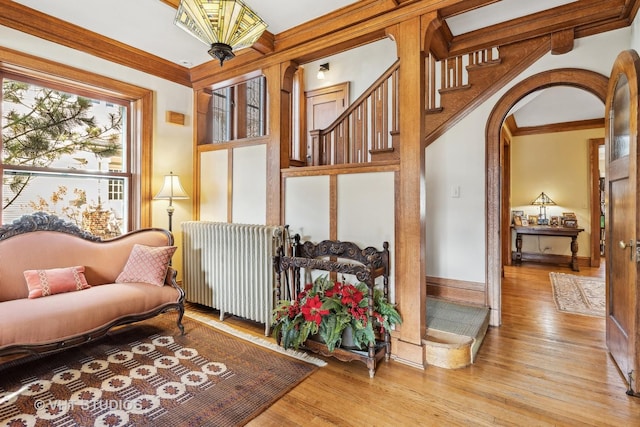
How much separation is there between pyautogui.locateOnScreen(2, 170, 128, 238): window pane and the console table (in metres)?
6.74

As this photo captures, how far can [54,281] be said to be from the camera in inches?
105

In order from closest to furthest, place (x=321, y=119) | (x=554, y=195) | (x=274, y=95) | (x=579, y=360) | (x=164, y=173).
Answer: (x=579, y=360) → (x=274, y=95) → (x=164, y=173) → (x=321, y=119) → (x=554, y=195)

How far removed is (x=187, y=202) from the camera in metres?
4.23

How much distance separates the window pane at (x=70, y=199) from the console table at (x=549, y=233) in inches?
265

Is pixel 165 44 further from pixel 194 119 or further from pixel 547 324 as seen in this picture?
pixel 547 324

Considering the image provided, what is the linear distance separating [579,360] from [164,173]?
4486 mm

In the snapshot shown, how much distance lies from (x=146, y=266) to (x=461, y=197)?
3.22m

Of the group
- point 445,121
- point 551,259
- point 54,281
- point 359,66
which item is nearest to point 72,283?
point 54,281

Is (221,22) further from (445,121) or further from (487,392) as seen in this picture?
(487,392)

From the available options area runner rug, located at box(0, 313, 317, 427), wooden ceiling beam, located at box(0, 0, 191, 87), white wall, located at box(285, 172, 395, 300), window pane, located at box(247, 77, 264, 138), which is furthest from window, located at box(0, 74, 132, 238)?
white wall, located at box(285, 172, 395, 300)

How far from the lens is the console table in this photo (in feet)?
19.4

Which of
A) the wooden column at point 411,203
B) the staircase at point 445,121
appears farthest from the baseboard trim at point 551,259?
the wooden column at point 411,203

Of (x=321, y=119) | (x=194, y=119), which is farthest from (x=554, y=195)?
(x=194, y=119)

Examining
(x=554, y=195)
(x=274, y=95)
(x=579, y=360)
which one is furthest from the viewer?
(x=554, y=195)
